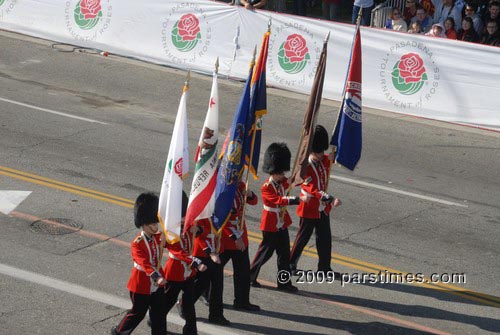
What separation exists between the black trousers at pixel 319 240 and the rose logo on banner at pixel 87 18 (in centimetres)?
1189

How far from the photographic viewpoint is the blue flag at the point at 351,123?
10727 mm

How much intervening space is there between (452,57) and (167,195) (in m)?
10.7

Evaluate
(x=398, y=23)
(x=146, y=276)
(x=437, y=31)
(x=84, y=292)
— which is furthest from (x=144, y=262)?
(x=398, y=23)

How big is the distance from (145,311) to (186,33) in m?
12.4

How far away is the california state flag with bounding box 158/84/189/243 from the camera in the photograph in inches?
318

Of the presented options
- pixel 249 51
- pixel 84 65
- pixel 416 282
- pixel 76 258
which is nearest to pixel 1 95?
pixel 84 65

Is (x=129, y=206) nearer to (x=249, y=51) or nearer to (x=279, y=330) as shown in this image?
(x=279, y=330)

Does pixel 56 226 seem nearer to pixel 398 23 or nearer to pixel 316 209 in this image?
pixel 316 209

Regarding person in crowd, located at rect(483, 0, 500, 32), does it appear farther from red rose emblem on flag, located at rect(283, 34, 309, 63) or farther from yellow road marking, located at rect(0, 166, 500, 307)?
yellow road marking, located at rect(0, 166, 500, 307)

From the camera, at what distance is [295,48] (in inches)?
739

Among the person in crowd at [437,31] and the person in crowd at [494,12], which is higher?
the person in crowd at [494,12]

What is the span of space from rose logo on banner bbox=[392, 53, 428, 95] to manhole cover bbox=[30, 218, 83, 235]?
337 inches

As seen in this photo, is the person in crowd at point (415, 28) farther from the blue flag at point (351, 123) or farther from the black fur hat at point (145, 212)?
the black fur hat at point (145, 212)

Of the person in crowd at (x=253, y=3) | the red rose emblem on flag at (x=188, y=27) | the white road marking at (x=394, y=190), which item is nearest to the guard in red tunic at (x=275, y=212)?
the white road marking at (x=394, y=190)
